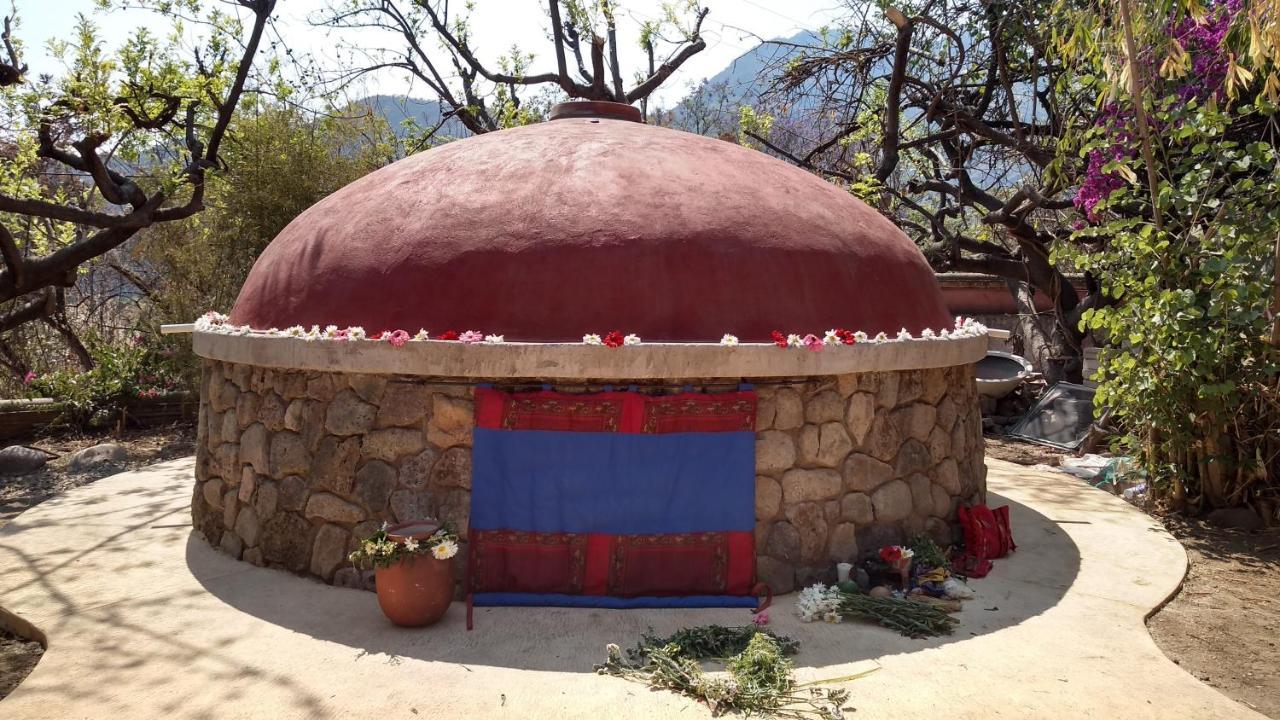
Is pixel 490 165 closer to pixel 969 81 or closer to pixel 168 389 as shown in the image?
pixel 168 389

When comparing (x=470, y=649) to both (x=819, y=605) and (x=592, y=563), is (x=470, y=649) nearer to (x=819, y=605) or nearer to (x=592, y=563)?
(x=592, y=563)

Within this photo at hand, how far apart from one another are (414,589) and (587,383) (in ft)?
4.78

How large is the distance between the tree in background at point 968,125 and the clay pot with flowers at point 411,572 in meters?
8.63

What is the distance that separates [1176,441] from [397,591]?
6151mm

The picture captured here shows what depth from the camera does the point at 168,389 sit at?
38.9 ft

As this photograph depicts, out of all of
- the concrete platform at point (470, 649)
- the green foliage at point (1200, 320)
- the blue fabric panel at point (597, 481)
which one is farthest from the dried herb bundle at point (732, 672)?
the green foliage at point (1200, 320)

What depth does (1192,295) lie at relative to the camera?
6719mm

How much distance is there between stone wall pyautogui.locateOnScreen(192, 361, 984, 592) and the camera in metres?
5.15

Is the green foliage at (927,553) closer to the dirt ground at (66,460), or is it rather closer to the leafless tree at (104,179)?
the dirt ground at (66,460)

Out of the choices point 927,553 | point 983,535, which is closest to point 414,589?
point 927,553

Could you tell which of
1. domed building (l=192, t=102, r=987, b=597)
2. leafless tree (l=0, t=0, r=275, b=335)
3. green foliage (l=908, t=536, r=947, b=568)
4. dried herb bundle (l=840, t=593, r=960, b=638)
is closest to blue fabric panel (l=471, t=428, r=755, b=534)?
domed building (l=192, t=102, r=987, b=597)

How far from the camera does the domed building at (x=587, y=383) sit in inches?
199

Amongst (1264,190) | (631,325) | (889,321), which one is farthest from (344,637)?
(1264,190)

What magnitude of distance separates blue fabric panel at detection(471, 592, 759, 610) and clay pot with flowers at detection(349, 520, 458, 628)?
361 millimetres
